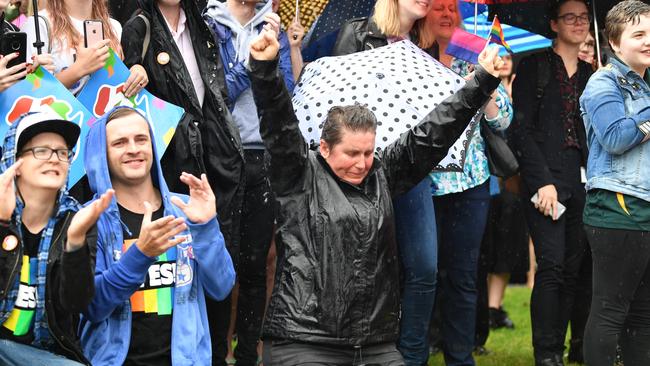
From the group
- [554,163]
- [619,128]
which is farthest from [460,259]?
[619,128]

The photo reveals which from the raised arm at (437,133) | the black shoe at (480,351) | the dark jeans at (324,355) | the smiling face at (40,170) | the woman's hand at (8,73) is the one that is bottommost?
the black shoe at (480,351)

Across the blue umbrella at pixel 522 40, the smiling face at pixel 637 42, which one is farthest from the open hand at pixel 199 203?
Result: the blue umbrella at pixel 522 40

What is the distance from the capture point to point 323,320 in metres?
5.98

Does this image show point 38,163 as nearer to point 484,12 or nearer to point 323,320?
point 323,320

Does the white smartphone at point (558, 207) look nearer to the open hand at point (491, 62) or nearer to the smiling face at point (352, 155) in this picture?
the open hand at point (491, 62)

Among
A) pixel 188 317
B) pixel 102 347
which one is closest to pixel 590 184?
pixel 188 317

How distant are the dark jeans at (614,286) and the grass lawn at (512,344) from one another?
1936mm

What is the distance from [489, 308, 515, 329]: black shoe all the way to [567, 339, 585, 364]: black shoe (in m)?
1.94

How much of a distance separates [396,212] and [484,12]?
215cm

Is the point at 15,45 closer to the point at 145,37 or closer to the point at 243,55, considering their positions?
the point at 145,37

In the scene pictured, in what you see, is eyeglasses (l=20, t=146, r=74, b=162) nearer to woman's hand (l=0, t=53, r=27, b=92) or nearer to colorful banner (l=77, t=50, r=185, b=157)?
woman's hand (l=0, t=53, r=27, b=92)

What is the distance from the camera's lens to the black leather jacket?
528cm

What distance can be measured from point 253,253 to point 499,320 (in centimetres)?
433

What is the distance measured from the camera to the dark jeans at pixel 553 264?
8.09 m
